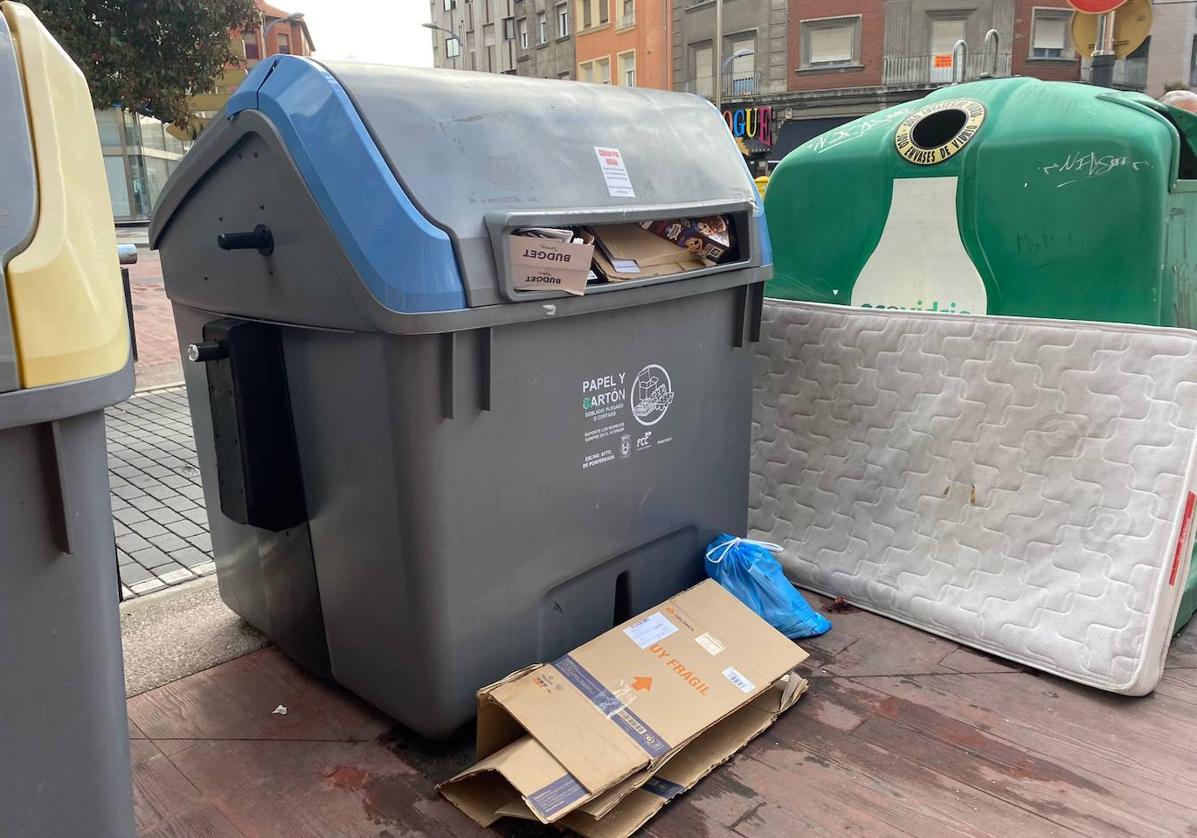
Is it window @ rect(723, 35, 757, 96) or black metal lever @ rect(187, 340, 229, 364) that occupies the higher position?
window @ rect(723, 35, 757, 96)

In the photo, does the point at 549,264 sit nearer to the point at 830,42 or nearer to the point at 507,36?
the point at 830,42

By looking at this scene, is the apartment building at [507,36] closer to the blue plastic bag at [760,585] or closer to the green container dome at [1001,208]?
the green container dome at [1001,208]

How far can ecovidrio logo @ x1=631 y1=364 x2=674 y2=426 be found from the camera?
2.37 m

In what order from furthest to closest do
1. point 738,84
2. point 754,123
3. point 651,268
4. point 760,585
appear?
point 738,84, point 754,123, point 760,585, point 651,268

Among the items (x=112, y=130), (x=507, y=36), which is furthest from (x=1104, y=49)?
(x=507, y=36)

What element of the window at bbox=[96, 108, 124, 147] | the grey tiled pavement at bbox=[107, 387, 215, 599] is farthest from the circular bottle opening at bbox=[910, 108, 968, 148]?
the window at bbox=[96, 108, 124, 147]

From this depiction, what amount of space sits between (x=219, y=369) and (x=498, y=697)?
111 centimetres

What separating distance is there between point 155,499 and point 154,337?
4.97 meters

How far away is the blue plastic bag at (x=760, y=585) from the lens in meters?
2.66

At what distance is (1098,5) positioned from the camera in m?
6.93

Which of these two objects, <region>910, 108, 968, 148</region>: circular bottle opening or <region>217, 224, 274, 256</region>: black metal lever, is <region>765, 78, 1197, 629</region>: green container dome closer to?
<region>910, 108, 968, 148</region>: circular bottle opening

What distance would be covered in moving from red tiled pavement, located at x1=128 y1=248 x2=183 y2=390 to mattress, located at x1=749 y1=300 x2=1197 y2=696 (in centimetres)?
352

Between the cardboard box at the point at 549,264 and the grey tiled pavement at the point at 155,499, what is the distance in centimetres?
144

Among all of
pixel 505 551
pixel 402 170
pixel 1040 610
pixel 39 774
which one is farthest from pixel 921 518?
pixel 39 774
